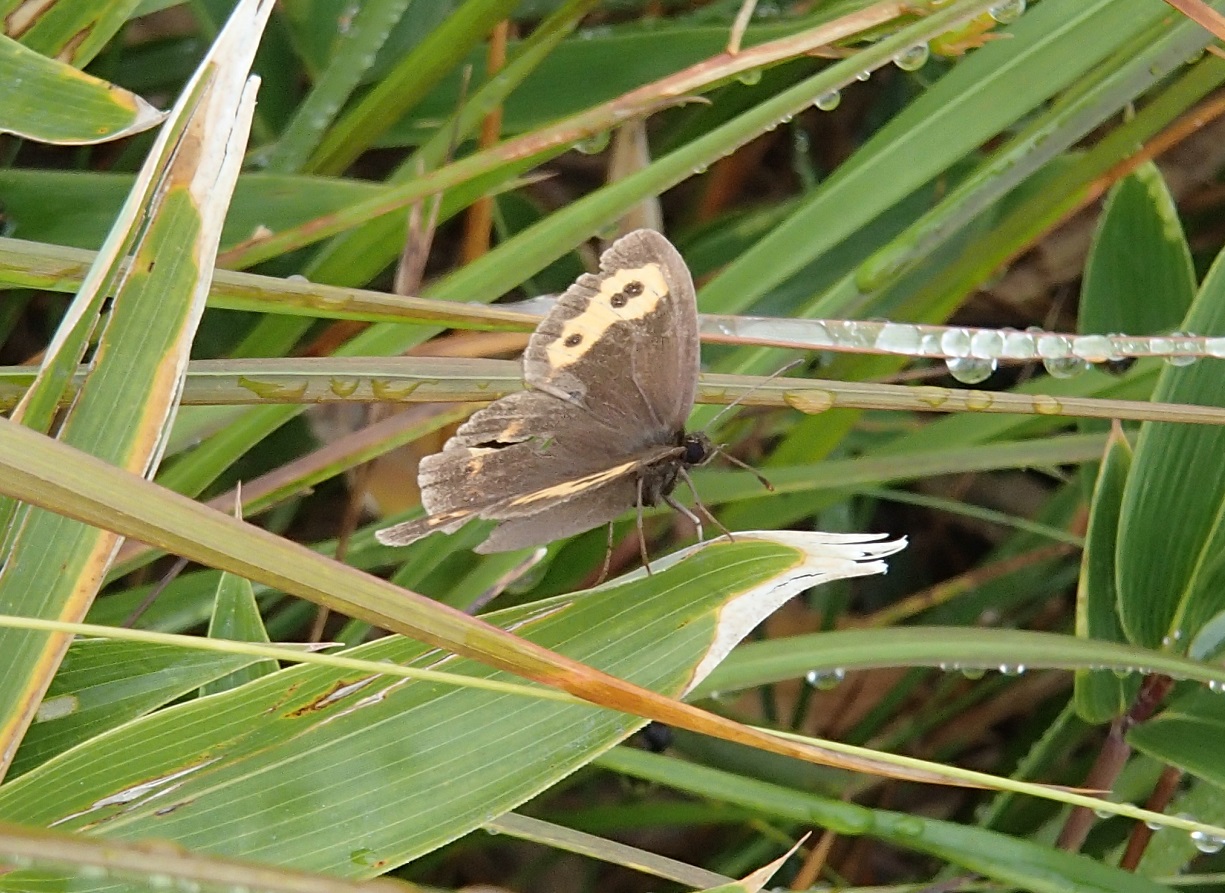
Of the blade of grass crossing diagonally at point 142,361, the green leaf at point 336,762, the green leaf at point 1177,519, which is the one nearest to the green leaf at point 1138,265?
the green leaf at point 1177,519

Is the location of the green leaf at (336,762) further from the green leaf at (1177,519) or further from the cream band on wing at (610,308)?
the green leaf at (1177,519)

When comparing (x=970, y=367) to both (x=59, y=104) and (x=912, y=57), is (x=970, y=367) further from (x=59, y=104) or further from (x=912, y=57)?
(x=59, y=104)

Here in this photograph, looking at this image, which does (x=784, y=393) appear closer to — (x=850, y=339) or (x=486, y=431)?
(x=850, y=339)

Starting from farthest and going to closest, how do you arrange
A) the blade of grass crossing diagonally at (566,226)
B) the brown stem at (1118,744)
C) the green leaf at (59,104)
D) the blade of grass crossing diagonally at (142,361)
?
the brown stem at (1118,744) < the blade of grass crossing diagonally at (566,226) < the green leaf at (59,104) < the blade of grass crossing diagonally at (142,361)

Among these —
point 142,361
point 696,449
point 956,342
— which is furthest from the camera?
point 696,449

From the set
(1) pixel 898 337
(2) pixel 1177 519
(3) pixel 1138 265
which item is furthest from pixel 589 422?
(3) pixel 1138 265

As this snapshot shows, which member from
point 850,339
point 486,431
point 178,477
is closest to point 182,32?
point 178,477

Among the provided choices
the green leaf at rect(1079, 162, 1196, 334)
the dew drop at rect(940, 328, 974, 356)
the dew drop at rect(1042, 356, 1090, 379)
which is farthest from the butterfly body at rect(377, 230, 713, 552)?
the green leaf at rect(1079, 162, 1196, 334)
